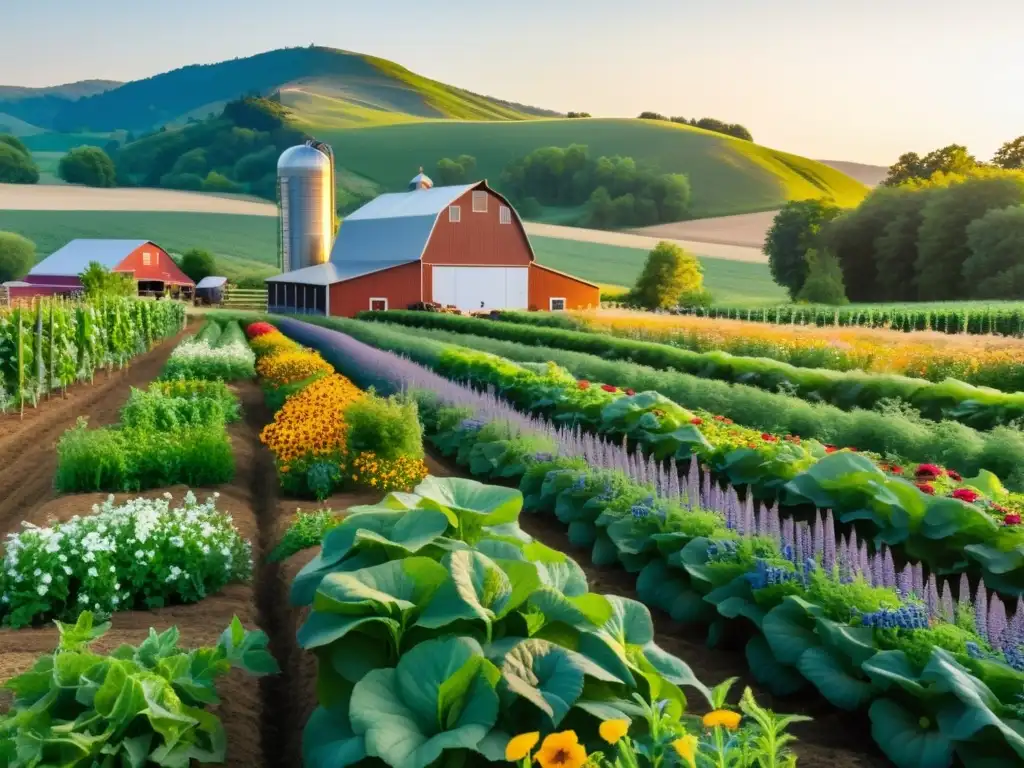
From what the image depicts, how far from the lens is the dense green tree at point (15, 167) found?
113 metres

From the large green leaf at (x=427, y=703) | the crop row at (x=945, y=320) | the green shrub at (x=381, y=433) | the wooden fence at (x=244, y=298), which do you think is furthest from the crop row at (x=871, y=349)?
the wooden fence at (x=244, y=298)

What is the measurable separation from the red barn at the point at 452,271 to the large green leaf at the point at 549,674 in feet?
148

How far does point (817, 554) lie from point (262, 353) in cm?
2077

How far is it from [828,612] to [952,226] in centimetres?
6187

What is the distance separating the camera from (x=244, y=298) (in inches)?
2665

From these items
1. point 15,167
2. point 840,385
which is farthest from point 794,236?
point 15,167

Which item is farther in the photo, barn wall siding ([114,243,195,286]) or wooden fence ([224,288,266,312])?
wooden fence ([224,288,266,312])

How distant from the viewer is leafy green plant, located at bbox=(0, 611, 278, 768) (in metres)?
3.64

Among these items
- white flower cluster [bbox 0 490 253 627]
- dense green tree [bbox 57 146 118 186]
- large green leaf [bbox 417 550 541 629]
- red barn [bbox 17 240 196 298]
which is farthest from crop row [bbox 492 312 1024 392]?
dense green tree [bbox 57 146 118 186]

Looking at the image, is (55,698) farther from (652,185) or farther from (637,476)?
(652,185)

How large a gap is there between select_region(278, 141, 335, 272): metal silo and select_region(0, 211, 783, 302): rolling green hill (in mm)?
16739

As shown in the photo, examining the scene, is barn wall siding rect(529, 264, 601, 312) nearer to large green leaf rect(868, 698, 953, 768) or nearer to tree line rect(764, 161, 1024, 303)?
tree line rect(764, 161, 1024, 303)

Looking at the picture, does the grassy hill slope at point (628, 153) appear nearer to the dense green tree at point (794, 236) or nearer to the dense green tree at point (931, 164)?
the dense green tree at point (931, 164)

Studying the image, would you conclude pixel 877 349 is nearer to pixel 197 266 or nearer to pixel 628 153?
pixel 197 266
